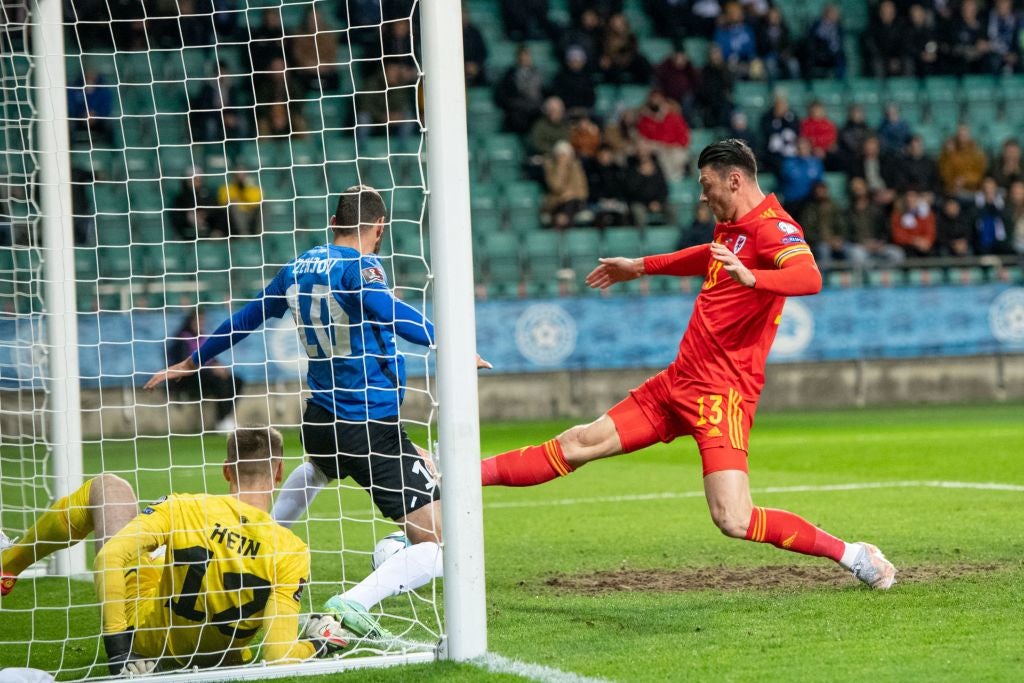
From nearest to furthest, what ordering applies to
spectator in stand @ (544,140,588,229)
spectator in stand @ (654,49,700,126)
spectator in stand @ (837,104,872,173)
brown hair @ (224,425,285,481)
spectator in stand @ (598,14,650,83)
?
brown hair @ (224,425,285,481) → spectator in stand @ (544,140,588,229) → spectator in stand @ (837,104,872,173) → spectator in stand @ (654,49,700,126) → spectator in stand @ (598,14,650,83)

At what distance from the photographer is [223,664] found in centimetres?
484

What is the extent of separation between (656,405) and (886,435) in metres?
8.69

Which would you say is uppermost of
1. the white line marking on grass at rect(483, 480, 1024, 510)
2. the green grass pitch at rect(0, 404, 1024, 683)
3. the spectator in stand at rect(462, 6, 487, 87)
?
the spectator in stand at rect(462, 6, 487, 87)

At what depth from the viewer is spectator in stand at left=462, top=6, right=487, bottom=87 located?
63.7 feet

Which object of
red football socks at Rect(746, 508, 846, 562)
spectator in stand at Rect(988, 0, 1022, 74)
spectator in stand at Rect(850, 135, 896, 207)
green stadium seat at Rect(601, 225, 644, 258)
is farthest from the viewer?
spectator in stand at Rect(988, 0, 1022, 74)

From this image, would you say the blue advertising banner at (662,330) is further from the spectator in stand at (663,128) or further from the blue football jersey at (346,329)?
the blue football jersey at (346,329)

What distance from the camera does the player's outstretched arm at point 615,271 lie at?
21.2 ft

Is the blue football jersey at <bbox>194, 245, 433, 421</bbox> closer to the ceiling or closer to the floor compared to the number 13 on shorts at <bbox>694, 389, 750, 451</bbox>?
closer to the ceiling

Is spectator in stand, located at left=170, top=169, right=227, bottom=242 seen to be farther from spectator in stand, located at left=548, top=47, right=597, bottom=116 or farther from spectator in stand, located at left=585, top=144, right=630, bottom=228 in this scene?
spectator in stand, located at left=548, top=47, right=597, bottom=116

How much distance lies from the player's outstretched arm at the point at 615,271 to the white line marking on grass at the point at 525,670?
7.38 ft

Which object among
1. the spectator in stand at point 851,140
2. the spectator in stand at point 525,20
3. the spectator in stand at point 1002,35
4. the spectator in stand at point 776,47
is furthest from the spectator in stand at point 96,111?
the spectator in stand at point 1002,35

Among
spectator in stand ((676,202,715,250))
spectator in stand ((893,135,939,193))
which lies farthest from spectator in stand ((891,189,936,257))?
spectator in stand ((676,202,715,250))

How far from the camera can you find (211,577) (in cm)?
451

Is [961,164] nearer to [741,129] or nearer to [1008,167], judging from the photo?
[1008,167]
